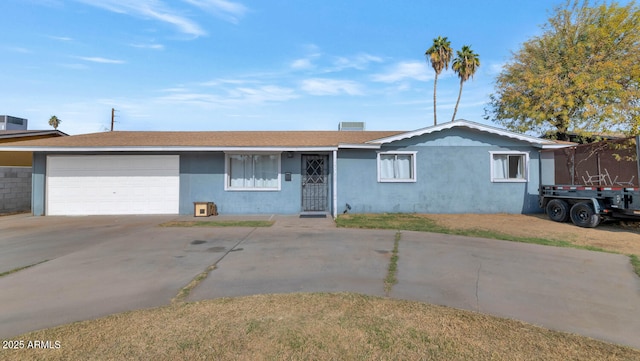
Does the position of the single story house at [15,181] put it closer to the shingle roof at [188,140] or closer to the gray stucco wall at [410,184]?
the shingle roof at [188,140]

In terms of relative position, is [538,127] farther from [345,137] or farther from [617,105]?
[345,137]

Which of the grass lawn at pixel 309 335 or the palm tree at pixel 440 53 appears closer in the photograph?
the grass lawn at pixel 309 335

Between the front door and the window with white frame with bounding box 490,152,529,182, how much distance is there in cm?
697

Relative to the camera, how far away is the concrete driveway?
364 centimetres

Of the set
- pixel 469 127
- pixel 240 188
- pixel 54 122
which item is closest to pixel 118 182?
pixel 240 188

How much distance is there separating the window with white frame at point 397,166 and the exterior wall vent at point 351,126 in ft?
16.3

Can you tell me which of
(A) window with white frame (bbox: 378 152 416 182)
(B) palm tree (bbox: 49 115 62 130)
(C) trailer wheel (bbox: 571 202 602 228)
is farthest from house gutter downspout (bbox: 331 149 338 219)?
(B) palm tree (bbox: 49 115 62 130)

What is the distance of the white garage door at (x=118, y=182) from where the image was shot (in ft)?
40.1

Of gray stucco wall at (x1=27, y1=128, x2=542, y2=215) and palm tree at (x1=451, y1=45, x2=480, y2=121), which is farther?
palm tree at (x1=451, y1=45, x2=480, y2=121)

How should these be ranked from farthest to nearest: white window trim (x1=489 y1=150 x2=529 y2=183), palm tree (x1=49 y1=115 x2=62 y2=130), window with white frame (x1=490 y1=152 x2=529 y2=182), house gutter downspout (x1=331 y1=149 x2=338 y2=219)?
palm tree (x1=49 y1=115 x2=62 y2=130)
window with white frame (x1=490 y1=152 x2=529 y2=182)
white window trim (x1=489 y1=150 x2=529 y2=183)
house gutter downspout (x1=331 y1=149 x2=338 y2=219)

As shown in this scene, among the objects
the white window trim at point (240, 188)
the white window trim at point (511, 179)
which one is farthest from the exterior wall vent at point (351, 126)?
the white window trim at point (511, 179)

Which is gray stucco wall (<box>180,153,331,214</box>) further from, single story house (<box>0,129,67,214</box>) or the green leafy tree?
the green leafy tree

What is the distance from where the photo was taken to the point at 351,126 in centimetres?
1716

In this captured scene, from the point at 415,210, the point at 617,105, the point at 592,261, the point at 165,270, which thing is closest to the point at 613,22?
the point at 617,105
